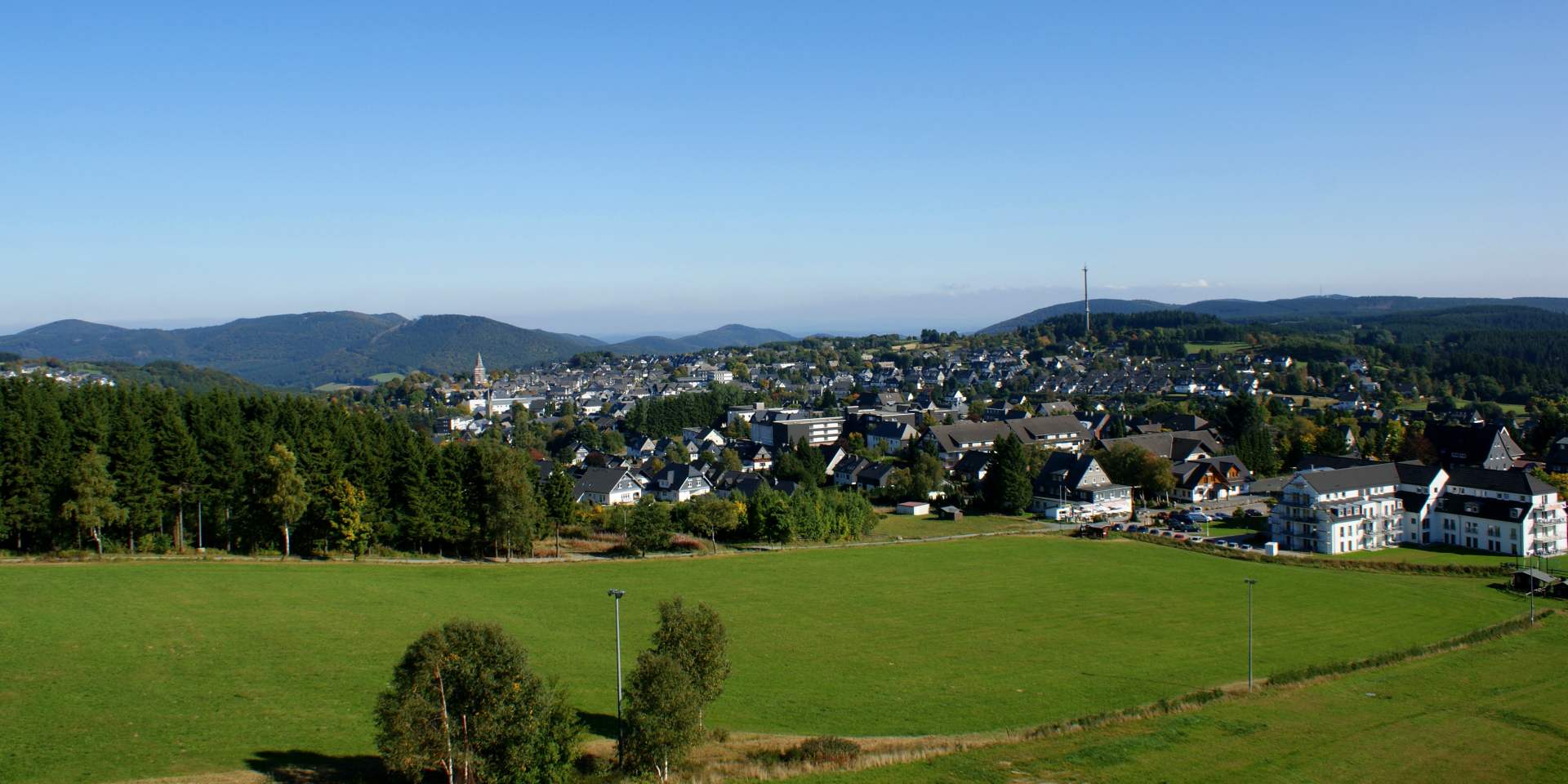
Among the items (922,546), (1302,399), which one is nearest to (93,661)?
(922,546)

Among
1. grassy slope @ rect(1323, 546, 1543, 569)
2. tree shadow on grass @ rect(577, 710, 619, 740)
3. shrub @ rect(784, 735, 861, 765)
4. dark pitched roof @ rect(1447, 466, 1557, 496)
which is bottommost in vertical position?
grassy slope @ rect(1323, 546, 1543, 569)

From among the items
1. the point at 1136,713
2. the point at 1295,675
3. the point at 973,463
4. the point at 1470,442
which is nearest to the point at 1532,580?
the point at 1295,675

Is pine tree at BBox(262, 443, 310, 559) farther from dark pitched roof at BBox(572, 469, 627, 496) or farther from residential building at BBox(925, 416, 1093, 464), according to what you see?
residential building at BBox(925, 416, 1093, 464)

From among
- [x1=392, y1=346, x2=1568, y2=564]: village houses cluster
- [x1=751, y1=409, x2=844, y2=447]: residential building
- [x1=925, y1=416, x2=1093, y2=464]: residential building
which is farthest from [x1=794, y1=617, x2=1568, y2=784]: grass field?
[x1=751, y1=409, x2=844, y2=447]: residential building

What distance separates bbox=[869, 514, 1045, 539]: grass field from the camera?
139ft

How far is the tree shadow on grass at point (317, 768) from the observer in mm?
13711

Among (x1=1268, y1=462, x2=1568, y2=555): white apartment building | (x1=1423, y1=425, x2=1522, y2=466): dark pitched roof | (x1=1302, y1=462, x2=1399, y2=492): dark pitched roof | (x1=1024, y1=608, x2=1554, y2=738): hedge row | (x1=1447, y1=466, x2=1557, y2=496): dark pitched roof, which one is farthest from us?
(x1=1423, y1=425, x2=1522, y2=466): dark pitched roof

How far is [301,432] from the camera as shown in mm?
33719

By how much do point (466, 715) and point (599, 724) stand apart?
12.3ft

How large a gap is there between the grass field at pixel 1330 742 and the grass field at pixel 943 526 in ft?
71.4

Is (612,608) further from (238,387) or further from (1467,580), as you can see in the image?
(238,387)

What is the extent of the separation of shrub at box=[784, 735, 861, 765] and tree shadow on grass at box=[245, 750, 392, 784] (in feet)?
19.6

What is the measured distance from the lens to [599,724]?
1675 cm

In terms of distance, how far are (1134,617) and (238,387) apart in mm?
113570
